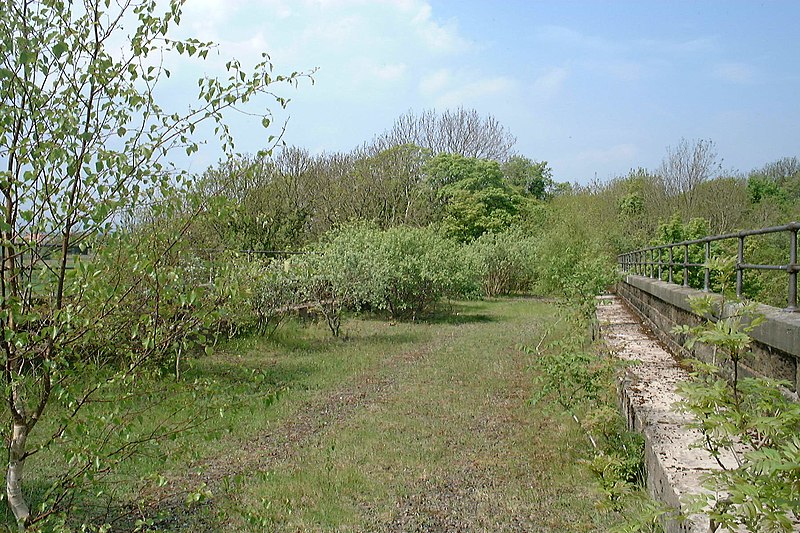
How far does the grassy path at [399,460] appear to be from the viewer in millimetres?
4426

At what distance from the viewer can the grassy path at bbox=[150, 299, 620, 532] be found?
443cm

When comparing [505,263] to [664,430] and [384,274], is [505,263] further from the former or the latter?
[664,430]

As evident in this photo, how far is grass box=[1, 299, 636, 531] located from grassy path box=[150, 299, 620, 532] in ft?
0.05

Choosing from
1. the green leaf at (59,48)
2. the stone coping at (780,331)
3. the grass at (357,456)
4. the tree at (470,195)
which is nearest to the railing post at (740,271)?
the stone coping at (780,331)

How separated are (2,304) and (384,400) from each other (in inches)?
239

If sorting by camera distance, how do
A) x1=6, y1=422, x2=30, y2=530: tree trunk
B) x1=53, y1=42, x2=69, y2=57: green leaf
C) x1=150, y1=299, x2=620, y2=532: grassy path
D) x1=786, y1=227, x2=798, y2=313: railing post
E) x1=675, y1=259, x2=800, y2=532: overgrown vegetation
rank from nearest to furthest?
x1=675, y1=259, x2=800, y2=532: overgrown vegetation, x1=53, y1=42, x2=69, y2=57: green leaf, x1=6, y1=422, x2=30, y2=530: tree trunk, x1=786, y1=227, x2=798, y2=313: railing post, x1=150, y1=299, x2=620, y2=532: grassy path

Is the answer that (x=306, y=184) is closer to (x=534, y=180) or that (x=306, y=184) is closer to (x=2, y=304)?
(x=534, y=180)

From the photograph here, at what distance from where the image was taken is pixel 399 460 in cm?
573

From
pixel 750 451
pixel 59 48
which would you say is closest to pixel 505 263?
pixel 750 451

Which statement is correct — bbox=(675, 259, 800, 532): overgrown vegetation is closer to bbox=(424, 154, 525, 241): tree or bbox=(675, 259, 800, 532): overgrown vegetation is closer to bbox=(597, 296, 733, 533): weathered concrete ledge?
bbox=(597, 296, 733, 533): weathered concrete ledge

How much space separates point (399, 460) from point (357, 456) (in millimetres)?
384

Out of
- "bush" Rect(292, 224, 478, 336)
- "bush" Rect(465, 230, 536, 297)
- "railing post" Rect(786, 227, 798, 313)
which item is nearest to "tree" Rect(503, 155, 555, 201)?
"bush" Rect(465, 230, 536, 297)

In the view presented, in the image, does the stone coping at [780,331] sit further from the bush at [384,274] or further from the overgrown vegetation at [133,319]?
the bush at [384,274]

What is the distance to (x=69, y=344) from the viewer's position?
258 centimetres
